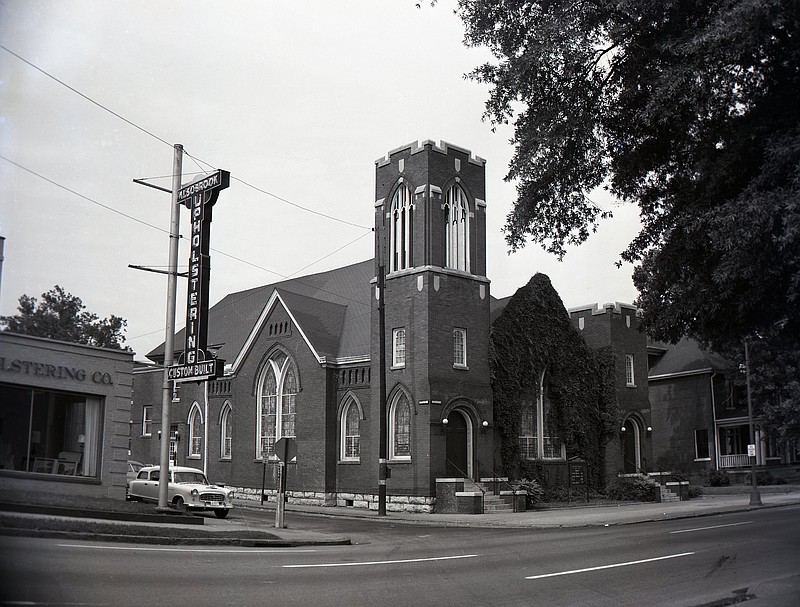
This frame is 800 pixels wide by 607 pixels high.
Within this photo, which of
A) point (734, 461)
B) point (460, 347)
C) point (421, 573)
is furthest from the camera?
point (734, 461)

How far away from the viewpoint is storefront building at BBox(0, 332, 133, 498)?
20.7m

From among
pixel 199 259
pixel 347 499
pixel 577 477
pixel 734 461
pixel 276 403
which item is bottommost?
pixel 347 499

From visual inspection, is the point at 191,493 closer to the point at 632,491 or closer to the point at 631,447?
the point at 632,491

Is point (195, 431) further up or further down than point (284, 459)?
further up

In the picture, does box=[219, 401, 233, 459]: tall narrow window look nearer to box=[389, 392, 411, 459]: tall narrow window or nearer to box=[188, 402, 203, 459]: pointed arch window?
box=[188, 402, 203, 459]: pointed arch window

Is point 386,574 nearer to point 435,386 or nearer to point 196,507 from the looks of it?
point 196,507

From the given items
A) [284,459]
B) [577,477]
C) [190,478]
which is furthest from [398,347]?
[284,459]

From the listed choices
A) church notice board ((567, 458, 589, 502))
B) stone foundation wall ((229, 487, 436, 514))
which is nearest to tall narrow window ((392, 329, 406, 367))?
stone foundation wall ((229, 487, 436, 514))

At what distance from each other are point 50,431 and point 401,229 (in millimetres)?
16905

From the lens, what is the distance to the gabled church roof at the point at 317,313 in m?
36.9

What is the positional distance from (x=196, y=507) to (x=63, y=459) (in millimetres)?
4455

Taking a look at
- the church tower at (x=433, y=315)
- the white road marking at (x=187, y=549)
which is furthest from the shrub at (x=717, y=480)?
the white road marking at (x=187, y=549)

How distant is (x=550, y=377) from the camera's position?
122 feet

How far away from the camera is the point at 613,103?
15586 mm
